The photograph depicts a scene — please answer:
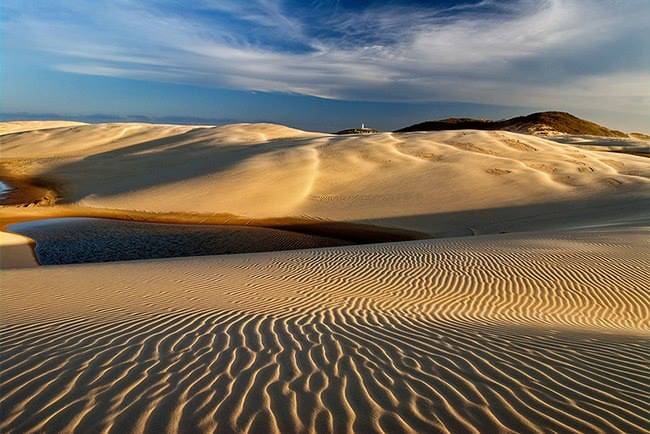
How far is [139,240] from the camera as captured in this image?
18281mm

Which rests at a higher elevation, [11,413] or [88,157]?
[11,413]

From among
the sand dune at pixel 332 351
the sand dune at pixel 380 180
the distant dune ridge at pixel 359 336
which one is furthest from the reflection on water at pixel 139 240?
the sand dune at pixel 332 351

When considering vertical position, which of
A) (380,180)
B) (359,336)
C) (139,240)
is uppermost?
(359,336)

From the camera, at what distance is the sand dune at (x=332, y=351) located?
10.9 feet

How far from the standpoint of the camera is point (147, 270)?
1141 cm

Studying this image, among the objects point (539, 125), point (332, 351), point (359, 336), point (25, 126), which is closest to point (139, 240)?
point (359, 336)

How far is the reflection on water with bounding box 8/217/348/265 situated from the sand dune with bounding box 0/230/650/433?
19.3 feet

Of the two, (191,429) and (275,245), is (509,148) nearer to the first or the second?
(275,245)

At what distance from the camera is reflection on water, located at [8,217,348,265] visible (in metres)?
16.3

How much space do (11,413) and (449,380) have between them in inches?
129

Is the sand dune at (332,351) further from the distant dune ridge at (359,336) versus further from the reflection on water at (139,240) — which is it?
the reflection on water at (139,240)

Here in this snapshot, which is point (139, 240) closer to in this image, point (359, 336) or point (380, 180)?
point (380, 180)

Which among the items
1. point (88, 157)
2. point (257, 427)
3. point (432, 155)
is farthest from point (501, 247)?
point (88, 157)

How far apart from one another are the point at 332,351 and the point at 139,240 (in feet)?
49.9
